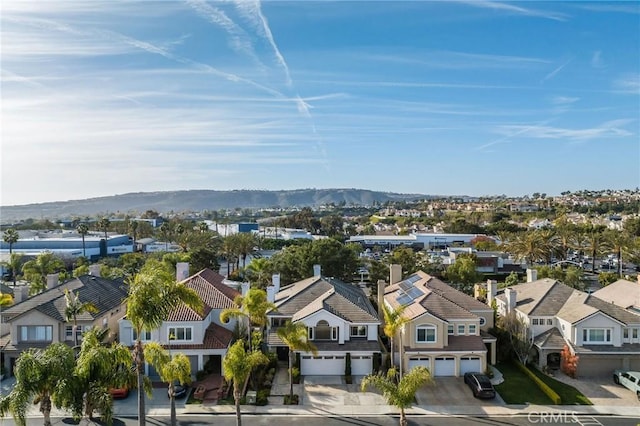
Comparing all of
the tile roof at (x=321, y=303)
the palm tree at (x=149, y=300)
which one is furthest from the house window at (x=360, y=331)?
the palm tree at (x=149, y=300)

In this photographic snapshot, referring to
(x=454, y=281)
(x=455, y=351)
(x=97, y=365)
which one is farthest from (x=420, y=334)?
(x=454, y=281)

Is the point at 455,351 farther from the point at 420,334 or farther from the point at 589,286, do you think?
the point at 589,286

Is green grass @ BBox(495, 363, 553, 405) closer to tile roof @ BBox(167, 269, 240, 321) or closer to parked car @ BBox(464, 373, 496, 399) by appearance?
parked car @ BBox(464, 373, 496, 399)

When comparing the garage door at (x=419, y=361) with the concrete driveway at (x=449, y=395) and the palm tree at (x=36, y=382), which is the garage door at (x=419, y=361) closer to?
the concrete driveway at (x=449, y=395)

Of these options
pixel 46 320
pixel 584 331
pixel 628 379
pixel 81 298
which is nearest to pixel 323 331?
pixel 584 331

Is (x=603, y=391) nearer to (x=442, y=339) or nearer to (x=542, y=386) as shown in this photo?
(x=542, y=386)

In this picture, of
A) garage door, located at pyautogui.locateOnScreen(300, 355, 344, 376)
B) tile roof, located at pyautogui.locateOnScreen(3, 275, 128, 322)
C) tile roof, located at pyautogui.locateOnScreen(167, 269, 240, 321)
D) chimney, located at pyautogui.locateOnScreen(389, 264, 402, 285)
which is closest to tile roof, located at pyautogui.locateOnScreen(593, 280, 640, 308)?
chimney, located at pyautogui.locateOnScreen(389, 264, 402, 285)
